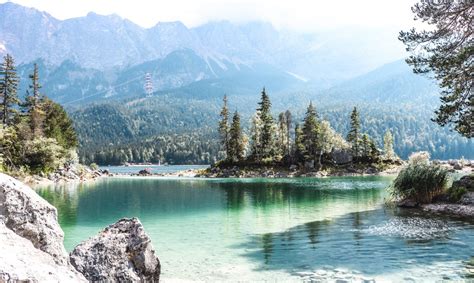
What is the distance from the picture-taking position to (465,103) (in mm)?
29250

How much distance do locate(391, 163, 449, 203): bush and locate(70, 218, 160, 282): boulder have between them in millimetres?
26997

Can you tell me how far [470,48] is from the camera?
1013 inches

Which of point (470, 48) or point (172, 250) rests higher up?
point (470, 48)

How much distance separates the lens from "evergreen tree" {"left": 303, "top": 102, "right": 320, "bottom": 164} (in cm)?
11519

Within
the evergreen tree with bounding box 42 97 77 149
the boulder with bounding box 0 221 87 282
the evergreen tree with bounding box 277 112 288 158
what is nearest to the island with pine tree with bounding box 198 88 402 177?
the evergreen tree with bounding box 277 112 288 158

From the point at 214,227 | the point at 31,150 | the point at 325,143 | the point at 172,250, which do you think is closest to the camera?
the point at 172,250

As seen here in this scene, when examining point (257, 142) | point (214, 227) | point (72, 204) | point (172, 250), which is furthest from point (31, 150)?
point (172, 250)

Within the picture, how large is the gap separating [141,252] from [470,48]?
23954mm

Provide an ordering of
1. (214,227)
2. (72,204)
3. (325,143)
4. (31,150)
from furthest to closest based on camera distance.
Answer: (325,143) → (31,150) → (72,204) → (214,227)

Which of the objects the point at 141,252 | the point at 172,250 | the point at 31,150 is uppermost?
the point at 31,150

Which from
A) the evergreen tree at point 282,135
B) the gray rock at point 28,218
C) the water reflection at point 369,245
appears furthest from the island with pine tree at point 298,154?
the gray rock at point 28,218

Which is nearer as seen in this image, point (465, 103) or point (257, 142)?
point (465, 103)

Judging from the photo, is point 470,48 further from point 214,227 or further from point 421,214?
point 214,227

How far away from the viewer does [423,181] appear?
32.8 metres
